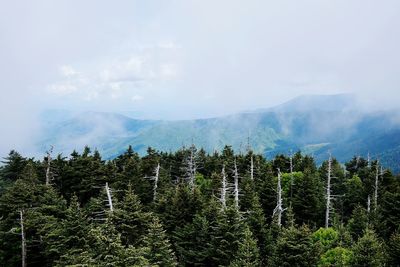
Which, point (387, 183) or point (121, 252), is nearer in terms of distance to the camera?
point (121, 252)

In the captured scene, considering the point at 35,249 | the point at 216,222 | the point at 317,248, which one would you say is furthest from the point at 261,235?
the point at 35,249

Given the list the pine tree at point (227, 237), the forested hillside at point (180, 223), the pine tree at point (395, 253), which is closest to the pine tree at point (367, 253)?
the forested hillside at point (180, 223)

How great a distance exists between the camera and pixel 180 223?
49.2 meters

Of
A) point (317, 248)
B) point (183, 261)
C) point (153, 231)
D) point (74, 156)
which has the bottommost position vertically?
point (183, 261)

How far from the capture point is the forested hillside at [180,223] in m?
32.5

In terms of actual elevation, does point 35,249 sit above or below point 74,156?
below

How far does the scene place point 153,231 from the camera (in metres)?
30.7

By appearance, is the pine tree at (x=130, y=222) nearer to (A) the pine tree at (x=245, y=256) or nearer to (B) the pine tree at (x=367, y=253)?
(A) the pine tree at (x=245, y=256)

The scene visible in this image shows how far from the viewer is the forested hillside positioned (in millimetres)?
32531

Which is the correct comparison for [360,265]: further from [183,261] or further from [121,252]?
[121,252]

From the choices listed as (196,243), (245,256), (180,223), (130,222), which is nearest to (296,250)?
(245,256)

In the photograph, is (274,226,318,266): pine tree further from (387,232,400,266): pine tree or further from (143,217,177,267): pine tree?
(143,217,177,267): pine tree

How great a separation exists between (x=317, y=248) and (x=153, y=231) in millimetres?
14545

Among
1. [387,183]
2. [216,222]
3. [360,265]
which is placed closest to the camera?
[360,265]
